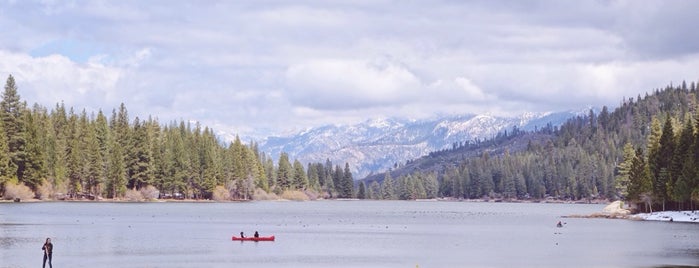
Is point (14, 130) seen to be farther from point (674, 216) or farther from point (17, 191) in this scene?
point (674, 216)

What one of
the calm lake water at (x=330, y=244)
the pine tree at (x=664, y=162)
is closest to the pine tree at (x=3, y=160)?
the calm lake water at (x=330, y=244)

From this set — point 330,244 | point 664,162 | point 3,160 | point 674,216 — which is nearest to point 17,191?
point 3,160

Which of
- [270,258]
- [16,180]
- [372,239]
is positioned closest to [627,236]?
[372,239]

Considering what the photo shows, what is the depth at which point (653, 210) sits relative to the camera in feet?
551

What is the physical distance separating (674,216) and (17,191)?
404 feet

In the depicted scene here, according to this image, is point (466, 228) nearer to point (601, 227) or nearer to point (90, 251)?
point (601, 227)

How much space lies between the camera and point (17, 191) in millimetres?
188375

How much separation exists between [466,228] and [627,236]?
30.8m

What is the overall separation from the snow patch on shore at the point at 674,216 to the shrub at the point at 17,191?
118m

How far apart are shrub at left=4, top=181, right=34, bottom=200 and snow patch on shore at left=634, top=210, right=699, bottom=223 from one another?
117814mm

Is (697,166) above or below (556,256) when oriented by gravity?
above

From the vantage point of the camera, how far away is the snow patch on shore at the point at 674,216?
146 meters

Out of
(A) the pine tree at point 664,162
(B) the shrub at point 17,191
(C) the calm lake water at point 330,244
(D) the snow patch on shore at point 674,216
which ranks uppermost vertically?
(A) the pine tree at point 664,162

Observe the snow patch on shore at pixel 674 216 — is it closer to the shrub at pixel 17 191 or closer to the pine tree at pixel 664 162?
the pine tree at pixel 664 162
